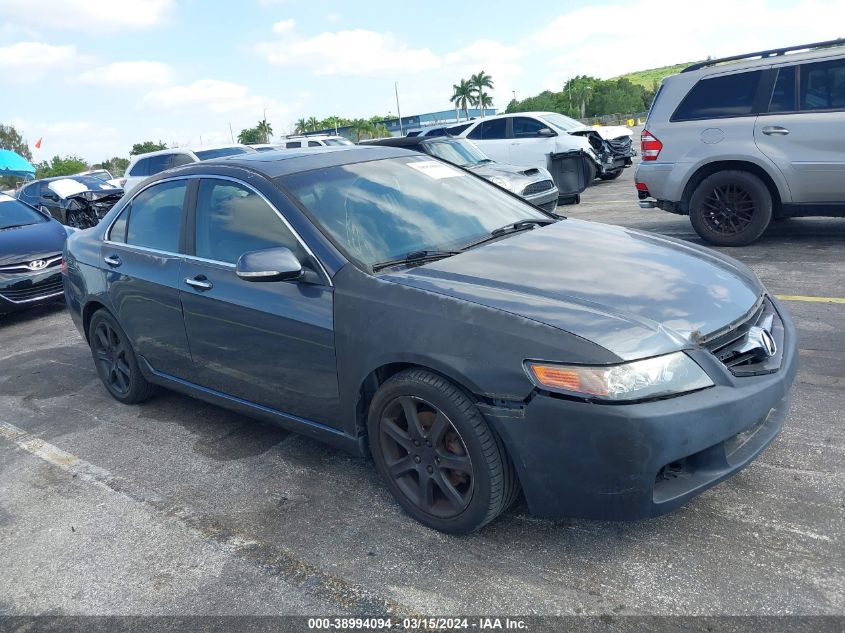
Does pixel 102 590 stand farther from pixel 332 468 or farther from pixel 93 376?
pixel 93 376

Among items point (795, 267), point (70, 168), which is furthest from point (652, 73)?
point (795, 267)

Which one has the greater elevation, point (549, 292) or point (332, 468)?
A: point (549, 292)

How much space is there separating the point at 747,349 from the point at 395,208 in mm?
1774

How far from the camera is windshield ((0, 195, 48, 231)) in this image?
28.7 feet

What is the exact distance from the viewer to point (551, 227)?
3867mm

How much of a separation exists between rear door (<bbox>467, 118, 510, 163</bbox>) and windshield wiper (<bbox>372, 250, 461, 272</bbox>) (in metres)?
12.7

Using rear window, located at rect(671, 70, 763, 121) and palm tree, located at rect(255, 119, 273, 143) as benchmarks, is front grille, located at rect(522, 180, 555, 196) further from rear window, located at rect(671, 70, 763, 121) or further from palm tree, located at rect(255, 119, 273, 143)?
palm tree, located at rect(255, 119, 273, 143)

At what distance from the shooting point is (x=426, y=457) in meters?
2.95

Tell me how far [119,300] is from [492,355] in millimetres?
2945

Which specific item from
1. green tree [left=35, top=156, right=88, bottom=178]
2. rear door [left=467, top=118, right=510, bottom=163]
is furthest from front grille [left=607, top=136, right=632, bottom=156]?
green tree [left=35, top=156, right=88, bottom=178]

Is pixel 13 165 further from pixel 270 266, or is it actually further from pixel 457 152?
pixel 270 266

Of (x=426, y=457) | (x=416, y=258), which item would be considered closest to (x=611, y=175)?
(x=416, y=258)

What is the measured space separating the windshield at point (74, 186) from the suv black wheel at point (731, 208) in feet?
42.6

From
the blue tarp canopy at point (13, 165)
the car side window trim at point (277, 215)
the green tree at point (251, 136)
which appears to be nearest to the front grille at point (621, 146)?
the car side window trim at point (277, 215)
